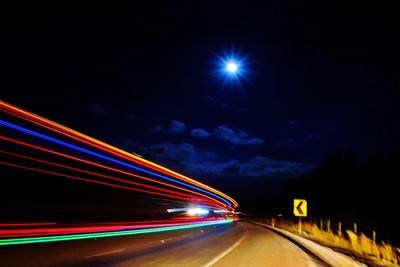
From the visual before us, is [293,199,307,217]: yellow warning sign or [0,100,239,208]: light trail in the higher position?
[0,100,239,208]: light trail

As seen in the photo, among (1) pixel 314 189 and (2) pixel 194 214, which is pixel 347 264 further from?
(1) pixel 314 189

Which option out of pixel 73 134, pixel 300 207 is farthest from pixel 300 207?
pixel 73 134

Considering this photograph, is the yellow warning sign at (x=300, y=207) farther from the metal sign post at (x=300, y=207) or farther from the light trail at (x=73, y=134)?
the light trail at (x=73, y=134)

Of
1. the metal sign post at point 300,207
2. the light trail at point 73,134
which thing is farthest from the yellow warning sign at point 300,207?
the light trail at point 73,134

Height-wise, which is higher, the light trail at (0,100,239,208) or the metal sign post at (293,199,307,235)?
the light trail at (0,100,239,208)

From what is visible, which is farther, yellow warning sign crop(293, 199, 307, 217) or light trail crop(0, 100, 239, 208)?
yellow warning sign crop(293, 199, 307, 217)

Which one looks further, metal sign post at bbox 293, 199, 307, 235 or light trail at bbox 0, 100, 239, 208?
metal sign post at bbox 293, 199, 307, 235

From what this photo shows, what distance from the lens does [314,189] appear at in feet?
369

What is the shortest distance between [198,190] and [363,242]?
2789 centimetres

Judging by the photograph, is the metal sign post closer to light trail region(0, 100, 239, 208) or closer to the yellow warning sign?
the yellow warning sign

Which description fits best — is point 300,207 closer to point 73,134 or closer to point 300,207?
point 300,207

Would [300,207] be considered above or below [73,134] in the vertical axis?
below

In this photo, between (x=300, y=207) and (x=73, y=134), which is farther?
(x=300, y=207)

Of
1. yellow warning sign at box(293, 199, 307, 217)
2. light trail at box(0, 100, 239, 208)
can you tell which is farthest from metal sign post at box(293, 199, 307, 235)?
light trail at box(0, 100, 239, 208)
